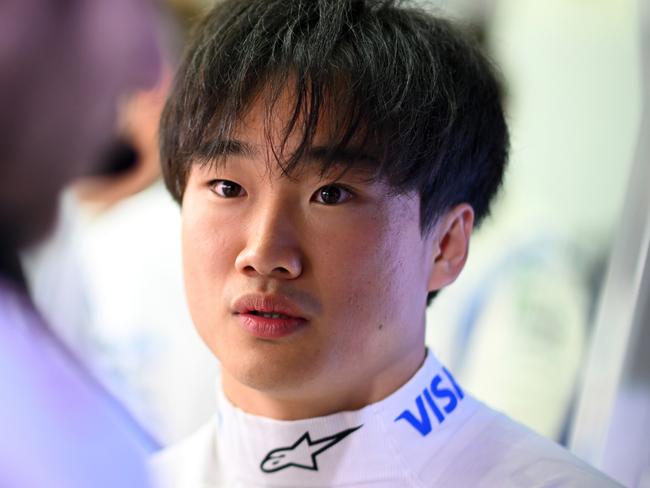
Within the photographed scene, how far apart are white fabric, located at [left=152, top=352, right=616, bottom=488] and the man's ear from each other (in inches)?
4.7

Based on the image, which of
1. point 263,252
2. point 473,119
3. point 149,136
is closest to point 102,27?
point 263,252

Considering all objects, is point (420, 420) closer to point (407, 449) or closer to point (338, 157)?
point (407, 449)

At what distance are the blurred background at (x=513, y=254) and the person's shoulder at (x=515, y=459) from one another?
3.16 feet

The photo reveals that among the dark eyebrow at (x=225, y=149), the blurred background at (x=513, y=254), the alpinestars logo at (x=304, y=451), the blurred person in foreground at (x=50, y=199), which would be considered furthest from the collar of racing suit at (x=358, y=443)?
the blurred background at (x=513, y=254)

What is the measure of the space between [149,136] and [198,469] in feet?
4.22

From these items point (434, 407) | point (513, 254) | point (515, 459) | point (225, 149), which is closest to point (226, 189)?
point (225, 149)

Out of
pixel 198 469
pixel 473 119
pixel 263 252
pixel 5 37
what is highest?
pixel 5 37

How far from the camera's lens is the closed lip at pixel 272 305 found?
128 centimetres

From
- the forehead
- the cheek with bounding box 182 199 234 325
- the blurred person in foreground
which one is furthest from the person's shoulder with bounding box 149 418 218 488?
the blurred person in foreground

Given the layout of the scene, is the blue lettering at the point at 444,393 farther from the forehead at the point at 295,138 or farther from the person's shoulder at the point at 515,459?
the forehead at the point at 295,138

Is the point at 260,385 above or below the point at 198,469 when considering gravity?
above

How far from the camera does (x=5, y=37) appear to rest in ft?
2.60

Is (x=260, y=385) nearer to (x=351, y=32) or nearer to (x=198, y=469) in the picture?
(x=198, y=469)

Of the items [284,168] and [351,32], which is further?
[351,32]
